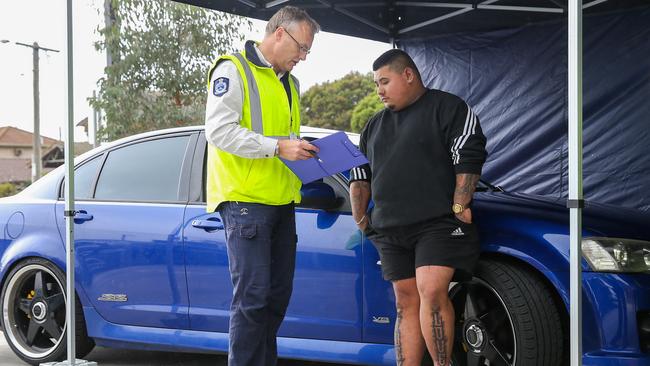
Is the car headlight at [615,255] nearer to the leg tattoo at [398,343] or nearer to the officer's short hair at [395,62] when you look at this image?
the leg tattoo at [398,343]

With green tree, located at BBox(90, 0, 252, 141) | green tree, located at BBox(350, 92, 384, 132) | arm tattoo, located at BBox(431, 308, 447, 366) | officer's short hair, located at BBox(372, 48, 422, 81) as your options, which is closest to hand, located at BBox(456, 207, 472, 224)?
arm tattoo, located at BBox(431, 308, 447, 366)

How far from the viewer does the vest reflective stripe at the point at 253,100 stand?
11.9ft

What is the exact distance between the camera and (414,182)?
12.7ft

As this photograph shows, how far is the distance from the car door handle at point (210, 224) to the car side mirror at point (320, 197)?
19.2 inches

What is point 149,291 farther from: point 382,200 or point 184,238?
point 382,200

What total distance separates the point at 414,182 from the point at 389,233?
0.91 feet

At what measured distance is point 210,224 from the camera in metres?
4.70

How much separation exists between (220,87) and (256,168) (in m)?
0.38

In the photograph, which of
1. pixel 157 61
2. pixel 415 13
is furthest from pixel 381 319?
pixel 157 61

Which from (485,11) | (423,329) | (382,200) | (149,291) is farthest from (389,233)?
(485,11)

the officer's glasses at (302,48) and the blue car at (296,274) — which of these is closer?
the officer's glasses at (302,48)

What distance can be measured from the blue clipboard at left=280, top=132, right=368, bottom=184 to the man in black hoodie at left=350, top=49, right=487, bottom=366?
29cm

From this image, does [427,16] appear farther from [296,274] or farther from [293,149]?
[293,149]

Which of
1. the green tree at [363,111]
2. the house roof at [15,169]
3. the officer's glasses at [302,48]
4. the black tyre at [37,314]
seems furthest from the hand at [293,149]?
the house roof at [15,169]
